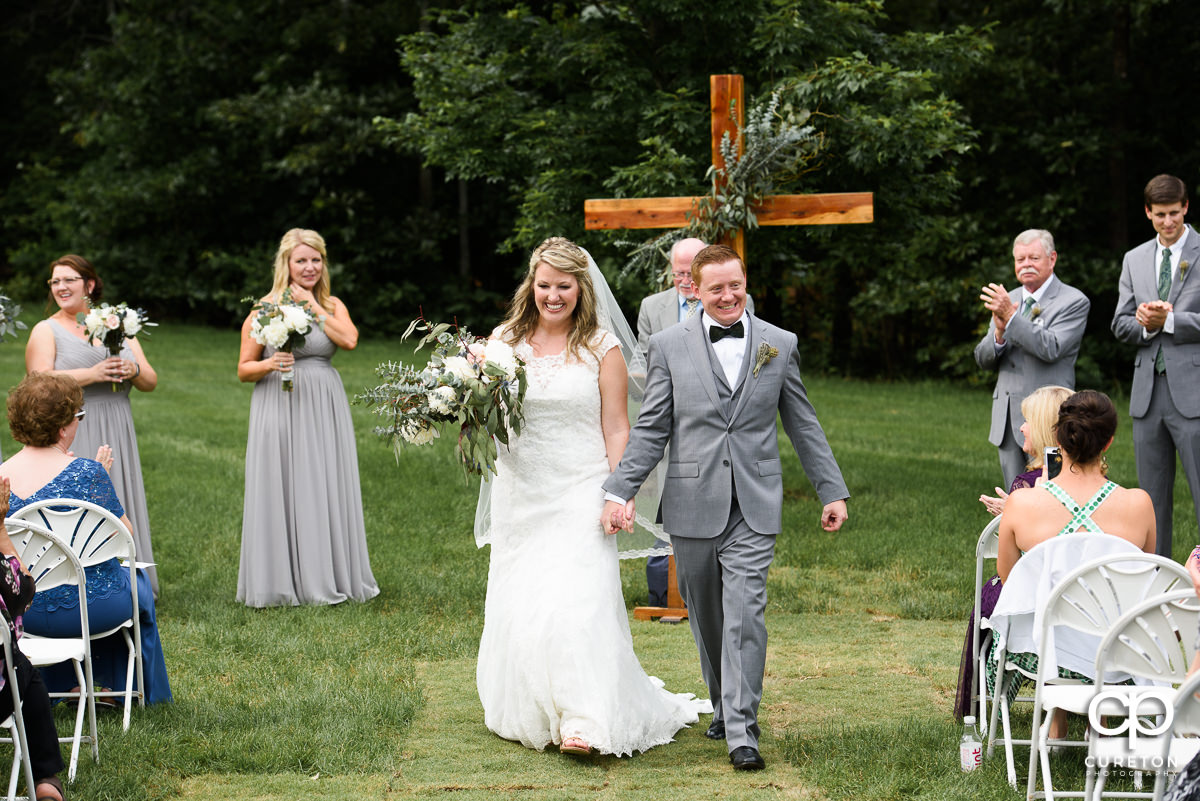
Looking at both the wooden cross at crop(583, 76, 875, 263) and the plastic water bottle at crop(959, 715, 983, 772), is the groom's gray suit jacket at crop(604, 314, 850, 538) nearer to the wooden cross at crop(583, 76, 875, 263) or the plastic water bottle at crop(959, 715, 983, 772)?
the plastic water bottle at crop(959, 715, 983, 772)

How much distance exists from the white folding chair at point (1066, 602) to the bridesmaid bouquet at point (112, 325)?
5247 millimetres

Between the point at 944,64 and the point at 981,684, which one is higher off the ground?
the point at 944,64

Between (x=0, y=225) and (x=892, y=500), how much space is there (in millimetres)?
26486

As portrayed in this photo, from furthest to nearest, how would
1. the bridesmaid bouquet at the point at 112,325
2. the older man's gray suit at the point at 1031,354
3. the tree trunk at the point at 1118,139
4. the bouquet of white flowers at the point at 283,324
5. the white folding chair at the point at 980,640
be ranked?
the tree trunk at the point at 1118,139, the bouquet of white flowers at the point at 283,324, the bridesmaid bouquet at the point at 112,325, the older man's gray suit at the point at 1031,354, the white folding chair at the point at 980,640

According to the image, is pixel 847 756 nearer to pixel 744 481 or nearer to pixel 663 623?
pixel 744 481

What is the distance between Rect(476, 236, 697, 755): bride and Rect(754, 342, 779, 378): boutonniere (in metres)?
0.72

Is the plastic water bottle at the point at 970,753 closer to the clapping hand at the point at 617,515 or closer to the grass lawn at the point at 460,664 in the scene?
the grass lawn at the point at 460,664

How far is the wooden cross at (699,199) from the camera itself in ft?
24.7

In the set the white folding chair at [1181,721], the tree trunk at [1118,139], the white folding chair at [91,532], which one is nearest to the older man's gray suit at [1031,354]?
the white folding chair at [1181,721]

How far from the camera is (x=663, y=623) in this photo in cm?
748

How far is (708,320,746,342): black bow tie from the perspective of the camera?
511 centimetres

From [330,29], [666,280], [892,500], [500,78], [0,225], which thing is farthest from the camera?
[0,225]

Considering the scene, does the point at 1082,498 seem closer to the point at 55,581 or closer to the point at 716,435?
the point at 716,435

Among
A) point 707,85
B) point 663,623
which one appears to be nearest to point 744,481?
point 663,623
